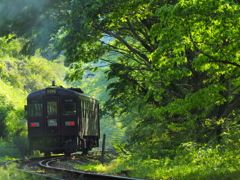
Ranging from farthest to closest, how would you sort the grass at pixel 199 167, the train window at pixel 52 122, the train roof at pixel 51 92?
the train window at pixel 52 122 < the train roof at pixel 51 92 < the grass at pixel 199 167

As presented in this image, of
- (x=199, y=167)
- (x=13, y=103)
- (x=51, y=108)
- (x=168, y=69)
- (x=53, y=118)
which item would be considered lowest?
(x=199, y=167)

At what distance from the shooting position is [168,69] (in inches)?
488

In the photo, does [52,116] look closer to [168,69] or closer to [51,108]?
[51,108]

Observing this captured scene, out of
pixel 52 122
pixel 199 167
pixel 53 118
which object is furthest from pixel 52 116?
pixel 199 167

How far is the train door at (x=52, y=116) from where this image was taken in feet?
A: 64.2

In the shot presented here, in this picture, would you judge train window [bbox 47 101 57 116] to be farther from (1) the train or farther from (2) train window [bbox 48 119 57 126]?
(2) train window [bbox 48 119 57 126]

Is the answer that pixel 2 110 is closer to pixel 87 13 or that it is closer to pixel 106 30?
pixel 106 30

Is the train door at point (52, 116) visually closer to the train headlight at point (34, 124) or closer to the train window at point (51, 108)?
the train window at point (51, 108)

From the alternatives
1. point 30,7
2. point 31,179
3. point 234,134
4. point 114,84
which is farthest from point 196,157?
point 30,7

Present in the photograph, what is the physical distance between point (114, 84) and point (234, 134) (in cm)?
767

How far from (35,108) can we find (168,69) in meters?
9.02

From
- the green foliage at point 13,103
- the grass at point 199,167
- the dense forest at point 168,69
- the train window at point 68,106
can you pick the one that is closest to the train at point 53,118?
the train window at point 68,106

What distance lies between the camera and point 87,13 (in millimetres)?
14602

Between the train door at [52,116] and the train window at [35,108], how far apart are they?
1.02 ft
